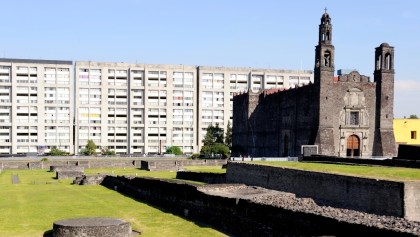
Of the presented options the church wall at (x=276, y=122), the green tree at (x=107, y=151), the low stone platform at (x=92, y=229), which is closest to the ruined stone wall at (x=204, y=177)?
the church wall at (x=276, y=122)

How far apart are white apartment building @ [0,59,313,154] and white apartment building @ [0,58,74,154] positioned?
0.64 feet

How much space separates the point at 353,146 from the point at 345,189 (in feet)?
115

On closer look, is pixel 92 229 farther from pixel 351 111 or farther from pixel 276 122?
pixel 276 122

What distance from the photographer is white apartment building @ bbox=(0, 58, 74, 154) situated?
361 feet

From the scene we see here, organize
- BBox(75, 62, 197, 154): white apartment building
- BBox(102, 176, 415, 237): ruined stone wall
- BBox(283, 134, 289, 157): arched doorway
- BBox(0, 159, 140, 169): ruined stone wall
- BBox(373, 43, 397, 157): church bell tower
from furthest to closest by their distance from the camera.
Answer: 1. BBox(75, 62, 197, 154): white apartment building
2. BBox(283, 134, 289, 157): arched doorway
3. BBox(0, 159, 140, 169): ruined stone wall
4. BBox(373, 43, 397, 157): church bell tower
5. BBox(102, 176, 415, 237): ruined stone wall

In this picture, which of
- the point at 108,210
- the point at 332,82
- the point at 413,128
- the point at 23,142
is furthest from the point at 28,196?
the point at 23,142

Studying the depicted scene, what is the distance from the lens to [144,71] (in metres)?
118

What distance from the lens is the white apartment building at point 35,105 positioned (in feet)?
361

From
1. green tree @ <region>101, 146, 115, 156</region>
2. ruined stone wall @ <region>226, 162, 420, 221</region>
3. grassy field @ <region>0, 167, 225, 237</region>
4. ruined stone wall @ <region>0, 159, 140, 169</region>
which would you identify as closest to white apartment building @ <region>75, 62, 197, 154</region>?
green tree @ <region>101, 146, 115, 156</region>

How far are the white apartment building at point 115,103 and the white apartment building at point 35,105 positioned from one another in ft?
0.64

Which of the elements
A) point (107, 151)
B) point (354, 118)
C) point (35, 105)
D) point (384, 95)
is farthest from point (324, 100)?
point (35, 105)

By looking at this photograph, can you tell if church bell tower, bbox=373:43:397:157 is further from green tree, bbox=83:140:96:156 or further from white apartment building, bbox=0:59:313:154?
white apartment building, bbox=0:59:313:154

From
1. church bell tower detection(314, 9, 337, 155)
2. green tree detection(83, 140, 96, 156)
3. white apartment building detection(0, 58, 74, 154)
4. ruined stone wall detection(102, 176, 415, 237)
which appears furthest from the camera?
white apartment building detection(0, 58, 74, 154)

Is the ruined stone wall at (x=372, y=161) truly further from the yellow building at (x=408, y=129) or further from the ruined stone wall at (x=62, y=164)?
the ruined stone wall at (x=62, y=164)
